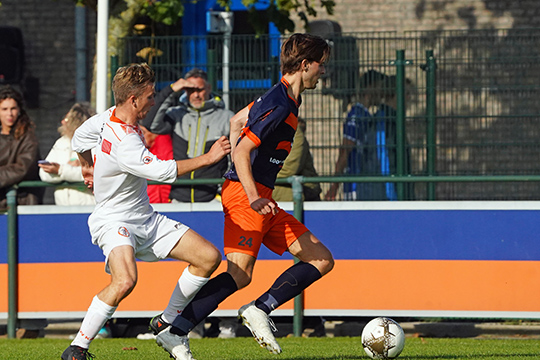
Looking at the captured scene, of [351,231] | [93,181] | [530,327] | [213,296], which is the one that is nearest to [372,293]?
[351,231]

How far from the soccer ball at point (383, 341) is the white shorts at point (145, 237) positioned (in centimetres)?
145

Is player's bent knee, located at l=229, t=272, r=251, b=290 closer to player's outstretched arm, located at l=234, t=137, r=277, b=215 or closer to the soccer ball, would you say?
player's outstretched arm, located at l=234, t=137, r=277, b=215

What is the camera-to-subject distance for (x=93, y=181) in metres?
5.82

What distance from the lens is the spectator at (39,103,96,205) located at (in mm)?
8312

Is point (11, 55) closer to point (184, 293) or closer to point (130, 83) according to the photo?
point (130, 83)

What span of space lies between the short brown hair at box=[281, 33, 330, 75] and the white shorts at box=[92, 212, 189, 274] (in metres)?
1.27

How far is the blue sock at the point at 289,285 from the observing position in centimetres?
578

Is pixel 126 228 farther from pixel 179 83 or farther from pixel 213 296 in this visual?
pixel 179 83

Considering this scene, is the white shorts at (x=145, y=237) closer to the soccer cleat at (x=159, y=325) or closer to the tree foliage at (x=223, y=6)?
the soccer cleat at (x=159, y=325)

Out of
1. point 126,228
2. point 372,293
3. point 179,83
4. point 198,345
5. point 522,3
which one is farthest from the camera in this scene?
point 522,3

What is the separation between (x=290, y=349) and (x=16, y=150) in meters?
3.36

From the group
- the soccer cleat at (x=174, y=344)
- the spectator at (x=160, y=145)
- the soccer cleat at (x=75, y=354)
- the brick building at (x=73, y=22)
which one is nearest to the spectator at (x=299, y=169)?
the spectator at (x=160, y=145)

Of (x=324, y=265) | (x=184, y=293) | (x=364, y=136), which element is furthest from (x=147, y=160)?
(x=364, y=136)

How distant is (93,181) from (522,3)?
418 inches
